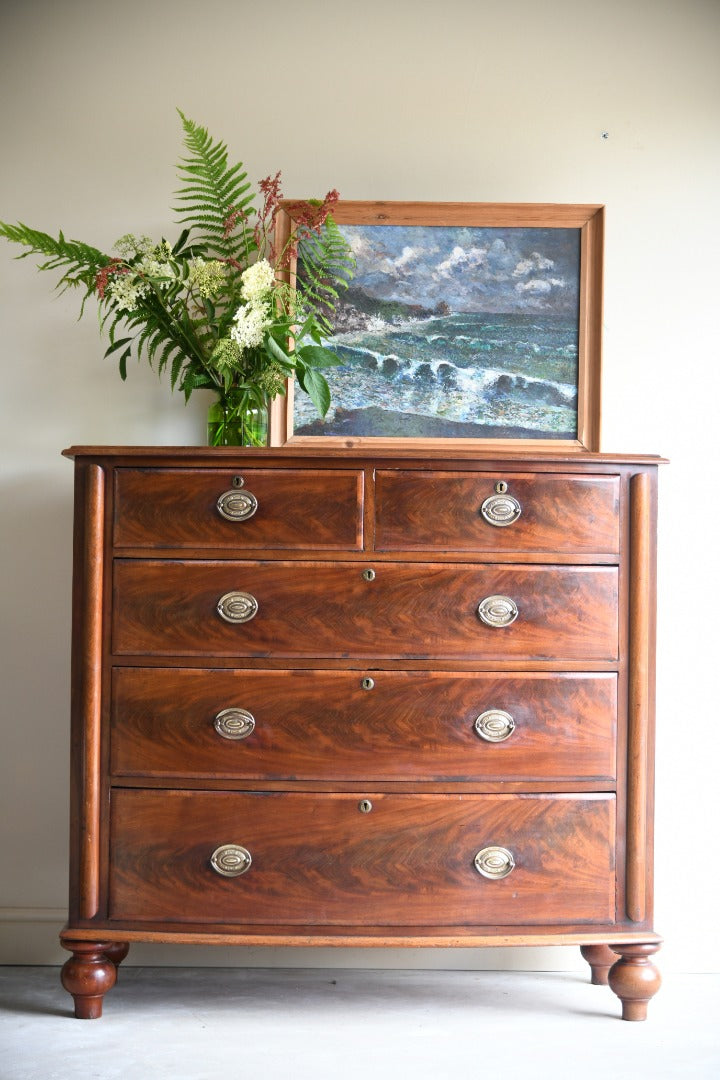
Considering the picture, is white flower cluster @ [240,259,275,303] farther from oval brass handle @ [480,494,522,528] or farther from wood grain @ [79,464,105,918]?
oval brass handle @ [480,494,522,528]

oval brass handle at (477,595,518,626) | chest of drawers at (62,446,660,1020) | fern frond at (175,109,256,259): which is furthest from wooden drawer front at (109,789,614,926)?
fern frond at (175,109,256,259)

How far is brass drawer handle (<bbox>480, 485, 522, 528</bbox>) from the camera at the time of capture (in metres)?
2.01

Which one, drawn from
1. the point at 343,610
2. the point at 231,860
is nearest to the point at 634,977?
the point at 231,860

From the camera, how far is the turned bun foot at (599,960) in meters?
2.32

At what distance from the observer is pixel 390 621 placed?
2.00 metres

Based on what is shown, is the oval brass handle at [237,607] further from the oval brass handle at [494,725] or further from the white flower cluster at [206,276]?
the white flower cluster at [206,276]

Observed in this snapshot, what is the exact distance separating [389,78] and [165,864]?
2.11 m

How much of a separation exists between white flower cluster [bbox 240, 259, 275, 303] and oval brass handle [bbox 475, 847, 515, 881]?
1.33 m

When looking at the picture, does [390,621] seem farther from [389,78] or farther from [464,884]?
[389,78]

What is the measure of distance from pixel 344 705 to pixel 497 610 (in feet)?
1.28

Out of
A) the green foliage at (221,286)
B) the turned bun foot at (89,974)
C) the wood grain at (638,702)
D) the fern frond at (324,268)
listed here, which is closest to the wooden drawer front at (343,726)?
the wood grain at (638,702)

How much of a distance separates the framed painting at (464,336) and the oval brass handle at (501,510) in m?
0.54

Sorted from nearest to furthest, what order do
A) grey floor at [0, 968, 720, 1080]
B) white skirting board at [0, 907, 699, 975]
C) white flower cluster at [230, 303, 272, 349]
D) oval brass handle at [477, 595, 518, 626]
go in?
grey floor at [0, 968, 720, 1080], oval brass handle at [477, 595, 518, 626], white flower cluster at [230, 303, 272, 349], white skirting board at [0, 907, 699, 975]

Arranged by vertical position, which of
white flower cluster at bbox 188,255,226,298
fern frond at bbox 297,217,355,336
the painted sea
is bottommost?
the painted sea
